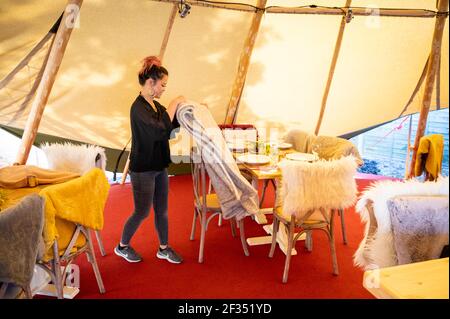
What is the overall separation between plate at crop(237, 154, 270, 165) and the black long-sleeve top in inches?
28.2

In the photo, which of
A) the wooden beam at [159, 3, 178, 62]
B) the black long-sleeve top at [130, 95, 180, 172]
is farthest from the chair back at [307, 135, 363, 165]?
the wooden beam at [159, 3, 178, 62]

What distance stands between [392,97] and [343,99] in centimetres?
67

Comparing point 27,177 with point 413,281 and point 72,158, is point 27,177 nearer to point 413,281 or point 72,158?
point 72,158

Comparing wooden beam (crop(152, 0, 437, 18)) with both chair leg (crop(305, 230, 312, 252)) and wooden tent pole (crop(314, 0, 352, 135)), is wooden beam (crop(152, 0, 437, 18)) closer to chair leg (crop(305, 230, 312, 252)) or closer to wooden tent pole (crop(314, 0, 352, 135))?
wooden tent pole (crop(314, 0, 352, 135))

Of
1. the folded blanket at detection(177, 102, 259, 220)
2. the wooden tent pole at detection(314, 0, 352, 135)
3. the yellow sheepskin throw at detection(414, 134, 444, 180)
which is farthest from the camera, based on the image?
the wooden tent pole at detection(314, 0, 352, 135)

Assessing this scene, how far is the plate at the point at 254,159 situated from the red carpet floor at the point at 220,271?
28.1 inches

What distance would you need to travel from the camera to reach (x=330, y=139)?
318 centimetres

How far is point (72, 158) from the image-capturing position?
101 inches

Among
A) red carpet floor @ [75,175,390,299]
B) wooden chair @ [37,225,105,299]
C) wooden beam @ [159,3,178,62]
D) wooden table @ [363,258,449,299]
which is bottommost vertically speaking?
red carpet floor @ [75,175,390,299]

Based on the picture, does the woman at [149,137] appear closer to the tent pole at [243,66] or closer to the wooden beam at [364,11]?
the tent pole at [243,66]

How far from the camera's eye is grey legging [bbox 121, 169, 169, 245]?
7.59 ft

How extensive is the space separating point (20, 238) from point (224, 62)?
3.39 meters

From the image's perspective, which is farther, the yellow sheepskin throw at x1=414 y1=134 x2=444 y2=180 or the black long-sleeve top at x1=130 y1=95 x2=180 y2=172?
the black long-sleeve top at x1=130 y1=95 x2=180 y2=172
